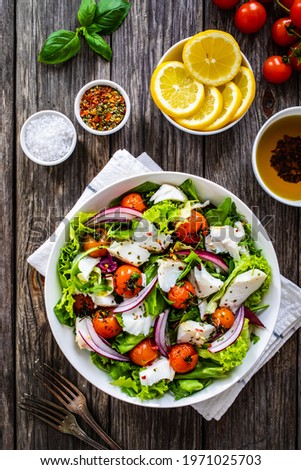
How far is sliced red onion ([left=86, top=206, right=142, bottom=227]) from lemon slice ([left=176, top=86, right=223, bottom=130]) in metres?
0.43

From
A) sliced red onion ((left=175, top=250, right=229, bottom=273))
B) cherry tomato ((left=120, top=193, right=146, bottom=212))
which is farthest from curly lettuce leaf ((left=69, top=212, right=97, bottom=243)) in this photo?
sliced red onion ((left=175, top=250, right=229, bottom=273))

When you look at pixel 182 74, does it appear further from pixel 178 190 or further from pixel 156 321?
pixel 156 321

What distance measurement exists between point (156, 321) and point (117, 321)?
141 millimetres

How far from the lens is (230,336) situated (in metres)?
1.93

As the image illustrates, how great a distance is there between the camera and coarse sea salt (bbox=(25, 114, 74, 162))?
7.11ft

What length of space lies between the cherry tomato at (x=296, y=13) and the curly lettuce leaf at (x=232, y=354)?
118 centimetres

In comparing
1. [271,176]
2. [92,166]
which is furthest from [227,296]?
[92,166]

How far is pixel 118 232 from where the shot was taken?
6.37 feet

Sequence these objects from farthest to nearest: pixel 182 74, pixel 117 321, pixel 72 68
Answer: pixel 72 68 → pixel 182 74 → pixel 117 321

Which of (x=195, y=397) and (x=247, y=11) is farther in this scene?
(x=247, y=11)

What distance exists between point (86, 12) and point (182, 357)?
1.39 m

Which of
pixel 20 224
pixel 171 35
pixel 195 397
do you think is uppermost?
pixel 171 35

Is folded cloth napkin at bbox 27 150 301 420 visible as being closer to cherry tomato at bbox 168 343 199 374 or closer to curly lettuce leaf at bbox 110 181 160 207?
curly lettuce leaf at bbox 110 181 160 207

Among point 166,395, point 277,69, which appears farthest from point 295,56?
point 166,395
